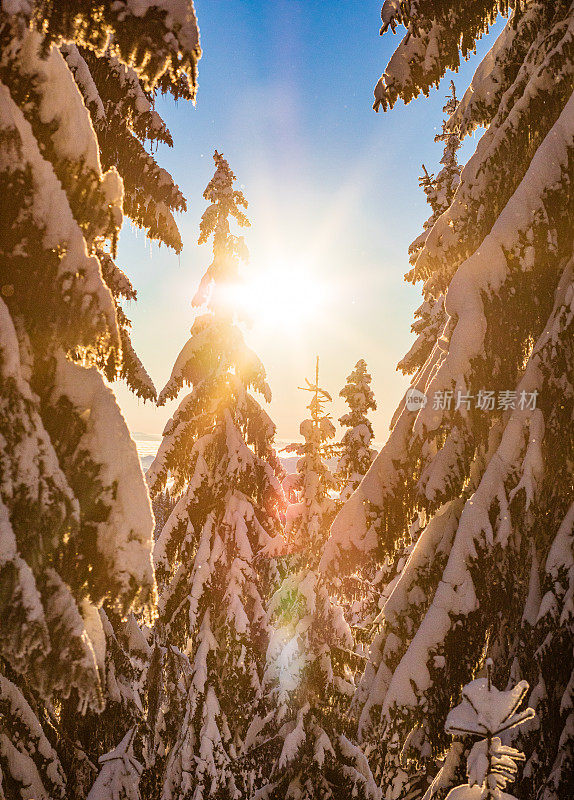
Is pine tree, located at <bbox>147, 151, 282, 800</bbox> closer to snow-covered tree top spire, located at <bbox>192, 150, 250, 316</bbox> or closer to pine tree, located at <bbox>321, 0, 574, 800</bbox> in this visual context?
snow-covered tree top spire, located at <bbox>192, 150, 250, 316</bbox>

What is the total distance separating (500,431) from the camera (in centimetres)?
503

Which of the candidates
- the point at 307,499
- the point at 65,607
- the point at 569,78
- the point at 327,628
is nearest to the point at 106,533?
the point at 65,607

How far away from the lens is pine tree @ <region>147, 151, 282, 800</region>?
11.6 m

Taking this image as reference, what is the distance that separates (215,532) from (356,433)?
8.32 m

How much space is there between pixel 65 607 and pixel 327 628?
8945mm

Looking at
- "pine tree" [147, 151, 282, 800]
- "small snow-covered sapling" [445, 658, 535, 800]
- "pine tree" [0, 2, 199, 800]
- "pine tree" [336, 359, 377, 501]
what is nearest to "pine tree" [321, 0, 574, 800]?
"small snow-covered sapling" [445, 658, 535, 800]

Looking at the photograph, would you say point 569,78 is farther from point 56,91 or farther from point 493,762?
point 493,762

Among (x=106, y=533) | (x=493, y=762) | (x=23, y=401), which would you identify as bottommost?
(x=493, y=762)

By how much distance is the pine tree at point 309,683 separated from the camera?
9.26 metres

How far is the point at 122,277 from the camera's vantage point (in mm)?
8008

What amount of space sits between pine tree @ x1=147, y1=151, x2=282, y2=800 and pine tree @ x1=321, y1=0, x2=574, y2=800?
721 cm

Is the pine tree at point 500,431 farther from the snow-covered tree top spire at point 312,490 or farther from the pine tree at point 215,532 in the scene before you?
the pine tree at point 215,532

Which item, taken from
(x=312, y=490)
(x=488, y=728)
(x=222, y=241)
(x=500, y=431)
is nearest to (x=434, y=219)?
(x=222, y=241)

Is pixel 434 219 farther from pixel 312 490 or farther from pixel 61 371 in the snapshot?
pixel 61 371
